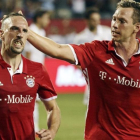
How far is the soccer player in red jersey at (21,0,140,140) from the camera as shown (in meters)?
4.86

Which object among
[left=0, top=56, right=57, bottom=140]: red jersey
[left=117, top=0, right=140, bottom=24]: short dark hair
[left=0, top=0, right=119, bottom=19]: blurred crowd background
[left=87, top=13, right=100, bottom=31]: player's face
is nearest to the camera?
[left=0, top=56, right=57, bottom=140]: red jersey

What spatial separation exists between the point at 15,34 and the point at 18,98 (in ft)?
2.01

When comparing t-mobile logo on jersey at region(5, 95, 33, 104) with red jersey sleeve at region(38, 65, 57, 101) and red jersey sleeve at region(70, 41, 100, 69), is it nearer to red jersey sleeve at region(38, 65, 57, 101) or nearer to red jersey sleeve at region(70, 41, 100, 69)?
red jersey sleeve at region(38, 65, 57, 101)

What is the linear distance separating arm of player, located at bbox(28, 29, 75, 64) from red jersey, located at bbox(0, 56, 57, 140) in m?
0.29

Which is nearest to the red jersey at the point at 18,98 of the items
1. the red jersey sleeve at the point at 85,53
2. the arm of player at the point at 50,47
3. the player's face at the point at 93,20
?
the arm of player at the point at 50,47

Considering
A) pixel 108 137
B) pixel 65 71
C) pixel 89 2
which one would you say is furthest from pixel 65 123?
pixel 89 2

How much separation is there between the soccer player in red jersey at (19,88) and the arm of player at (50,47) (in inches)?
3.4

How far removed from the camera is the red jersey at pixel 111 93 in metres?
4.86

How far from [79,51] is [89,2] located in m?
17.0

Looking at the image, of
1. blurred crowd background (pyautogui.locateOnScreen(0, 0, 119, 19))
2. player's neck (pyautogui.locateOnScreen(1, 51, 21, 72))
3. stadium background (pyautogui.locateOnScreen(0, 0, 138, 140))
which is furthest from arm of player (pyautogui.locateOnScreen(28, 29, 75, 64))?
blurred crowd background (pyautogui.locateOnScreen(0, 0, 119, 19))

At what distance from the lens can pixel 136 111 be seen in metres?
4.90

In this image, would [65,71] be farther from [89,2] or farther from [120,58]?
[120,58]

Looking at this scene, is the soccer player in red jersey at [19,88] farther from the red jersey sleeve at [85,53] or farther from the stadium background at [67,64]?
the stadium background at [67,64]

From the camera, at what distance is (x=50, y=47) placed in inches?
185
